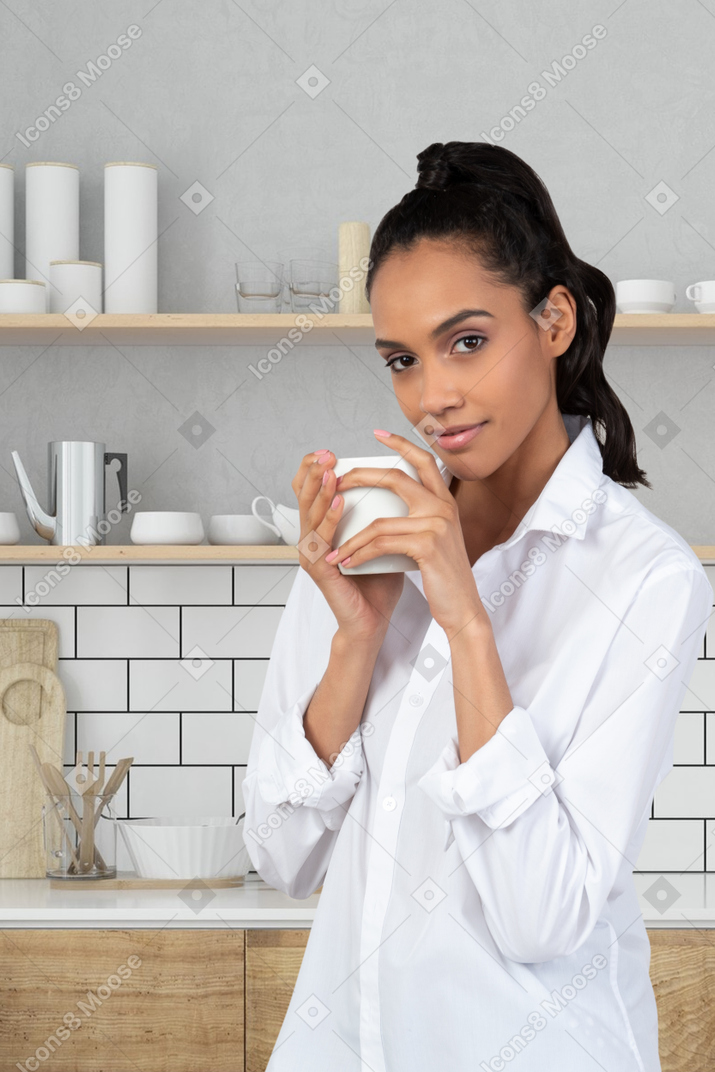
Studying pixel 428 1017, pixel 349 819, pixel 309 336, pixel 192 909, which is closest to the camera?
pixel 428 1017

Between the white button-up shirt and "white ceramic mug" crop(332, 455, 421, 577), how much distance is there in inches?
3.5

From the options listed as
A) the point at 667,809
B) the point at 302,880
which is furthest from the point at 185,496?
the point at 302,880

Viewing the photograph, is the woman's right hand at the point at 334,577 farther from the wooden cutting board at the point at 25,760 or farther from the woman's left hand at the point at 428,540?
the wooden cutting board at the point at 25,760

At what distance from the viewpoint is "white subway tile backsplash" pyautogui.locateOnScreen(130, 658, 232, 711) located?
8.24 ft

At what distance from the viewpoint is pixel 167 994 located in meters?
1.92

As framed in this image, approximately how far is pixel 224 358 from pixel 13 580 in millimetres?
689

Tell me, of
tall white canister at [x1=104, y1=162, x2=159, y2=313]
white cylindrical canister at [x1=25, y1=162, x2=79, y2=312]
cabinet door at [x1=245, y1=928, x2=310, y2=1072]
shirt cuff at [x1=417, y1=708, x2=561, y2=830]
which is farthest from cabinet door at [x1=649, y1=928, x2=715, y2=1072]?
white cylindrical canister at [x1=25, y1=162, x2=79, y2=312]

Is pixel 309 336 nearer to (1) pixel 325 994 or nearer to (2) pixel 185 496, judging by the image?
(2) pixel 185 496

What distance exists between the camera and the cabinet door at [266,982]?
6.27 feet

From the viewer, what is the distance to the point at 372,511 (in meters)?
0.87

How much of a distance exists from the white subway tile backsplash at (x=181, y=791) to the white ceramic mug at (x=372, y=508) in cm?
170

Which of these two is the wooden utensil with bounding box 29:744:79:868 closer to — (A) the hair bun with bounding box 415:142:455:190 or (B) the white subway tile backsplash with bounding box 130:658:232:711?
(B) the white subway tile backsplash with bounding box 130:658:232:711

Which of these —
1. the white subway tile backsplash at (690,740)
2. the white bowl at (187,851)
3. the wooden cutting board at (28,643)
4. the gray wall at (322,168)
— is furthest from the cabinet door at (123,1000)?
the white subway tile backsplash at (690,740)

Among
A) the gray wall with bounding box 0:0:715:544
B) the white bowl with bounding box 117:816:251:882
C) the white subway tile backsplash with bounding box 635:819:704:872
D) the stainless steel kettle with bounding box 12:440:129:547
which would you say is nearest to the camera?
the white bowl with bounding box 117:816:251:882
